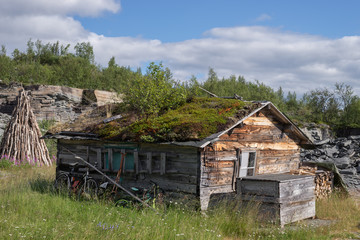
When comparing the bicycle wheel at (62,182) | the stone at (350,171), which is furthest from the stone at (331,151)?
the bicycle wheel at (62,182)

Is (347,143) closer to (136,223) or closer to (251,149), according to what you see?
(251,149)

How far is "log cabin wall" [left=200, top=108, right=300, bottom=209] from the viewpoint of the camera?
32.2 ft

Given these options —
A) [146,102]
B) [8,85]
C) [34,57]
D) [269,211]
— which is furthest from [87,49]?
[269,211]

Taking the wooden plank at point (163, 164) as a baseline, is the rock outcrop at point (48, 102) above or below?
above

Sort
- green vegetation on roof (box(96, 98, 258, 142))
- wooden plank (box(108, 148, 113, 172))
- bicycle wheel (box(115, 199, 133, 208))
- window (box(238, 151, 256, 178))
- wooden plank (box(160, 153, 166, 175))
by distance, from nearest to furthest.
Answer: green vegetation on roof (box(96, 98, 258, 142)), bicycle wheel (box(115, 199, 133, 208)), wooden plank (box(160, 153, 166, 175)), window (box(238, 151, 256, 178)), wooden plank (box(108, 148, 113, 172))

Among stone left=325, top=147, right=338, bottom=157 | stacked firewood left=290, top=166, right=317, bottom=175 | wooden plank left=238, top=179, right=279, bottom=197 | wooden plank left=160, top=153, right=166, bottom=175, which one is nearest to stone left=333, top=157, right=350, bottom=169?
stone left=325, top=147, right=338, bottom=157

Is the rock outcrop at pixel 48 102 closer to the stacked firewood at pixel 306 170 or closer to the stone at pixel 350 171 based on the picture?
the stacked firewood at pixel 306 170

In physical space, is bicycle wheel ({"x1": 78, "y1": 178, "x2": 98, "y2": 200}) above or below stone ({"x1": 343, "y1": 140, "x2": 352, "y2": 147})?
below

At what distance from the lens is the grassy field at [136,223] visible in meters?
6.91

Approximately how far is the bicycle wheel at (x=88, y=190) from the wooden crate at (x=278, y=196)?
459cm

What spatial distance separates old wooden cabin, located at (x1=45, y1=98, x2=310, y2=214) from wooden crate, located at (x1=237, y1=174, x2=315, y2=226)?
1.67 ft

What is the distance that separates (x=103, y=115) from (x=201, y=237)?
8558mm

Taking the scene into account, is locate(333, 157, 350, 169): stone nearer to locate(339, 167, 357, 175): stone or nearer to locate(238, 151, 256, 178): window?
locate(339, 167, 357, 175): stone

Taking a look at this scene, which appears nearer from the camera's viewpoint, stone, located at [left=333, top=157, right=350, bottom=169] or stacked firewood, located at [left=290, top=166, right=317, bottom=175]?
stacked firewood, located at [left=290, top=166, right=317, bottom=175]
